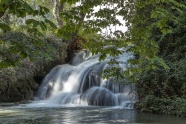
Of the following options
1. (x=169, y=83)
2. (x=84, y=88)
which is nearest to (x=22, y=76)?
(x=84, y=88)

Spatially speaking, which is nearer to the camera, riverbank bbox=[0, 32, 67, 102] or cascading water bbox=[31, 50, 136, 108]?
cascading water bbox=[31, 50, 136, 108]

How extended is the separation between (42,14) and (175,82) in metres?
8.22

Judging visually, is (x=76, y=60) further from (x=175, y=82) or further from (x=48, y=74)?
(x=175, y=82)

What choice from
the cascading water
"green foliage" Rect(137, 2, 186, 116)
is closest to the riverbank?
the cascading water

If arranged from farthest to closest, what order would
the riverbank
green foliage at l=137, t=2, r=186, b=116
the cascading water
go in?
1. the riverbank
2. the cascading water
3. green foliage at l=137, t=2, r=186, b=116

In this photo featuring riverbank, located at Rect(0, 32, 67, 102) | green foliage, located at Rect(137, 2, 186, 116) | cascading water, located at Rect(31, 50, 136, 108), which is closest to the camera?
green foliage, located at Rect(137, 2, 186, 116)

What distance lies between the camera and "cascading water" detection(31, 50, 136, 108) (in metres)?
11.2

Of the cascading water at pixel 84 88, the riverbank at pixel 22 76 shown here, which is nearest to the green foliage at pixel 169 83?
the cascading water at pixel 84 88

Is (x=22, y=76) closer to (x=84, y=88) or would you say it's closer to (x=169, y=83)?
(x=84, y=88)

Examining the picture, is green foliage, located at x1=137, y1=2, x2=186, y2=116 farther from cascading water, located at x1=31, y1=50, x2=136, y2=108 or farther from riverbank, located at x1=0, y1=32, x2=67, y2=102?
riverbank, located at x1=0, y1=32, x2=67, y2=102

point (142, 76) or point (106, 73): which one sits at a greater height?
point (142, 76)

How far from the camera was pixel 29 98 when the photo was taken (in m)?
14.4

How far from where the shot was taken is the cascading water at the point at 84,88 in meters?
11.2

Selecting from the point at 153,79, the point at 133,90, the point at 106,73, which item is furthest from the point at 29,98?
the point at 106,73
